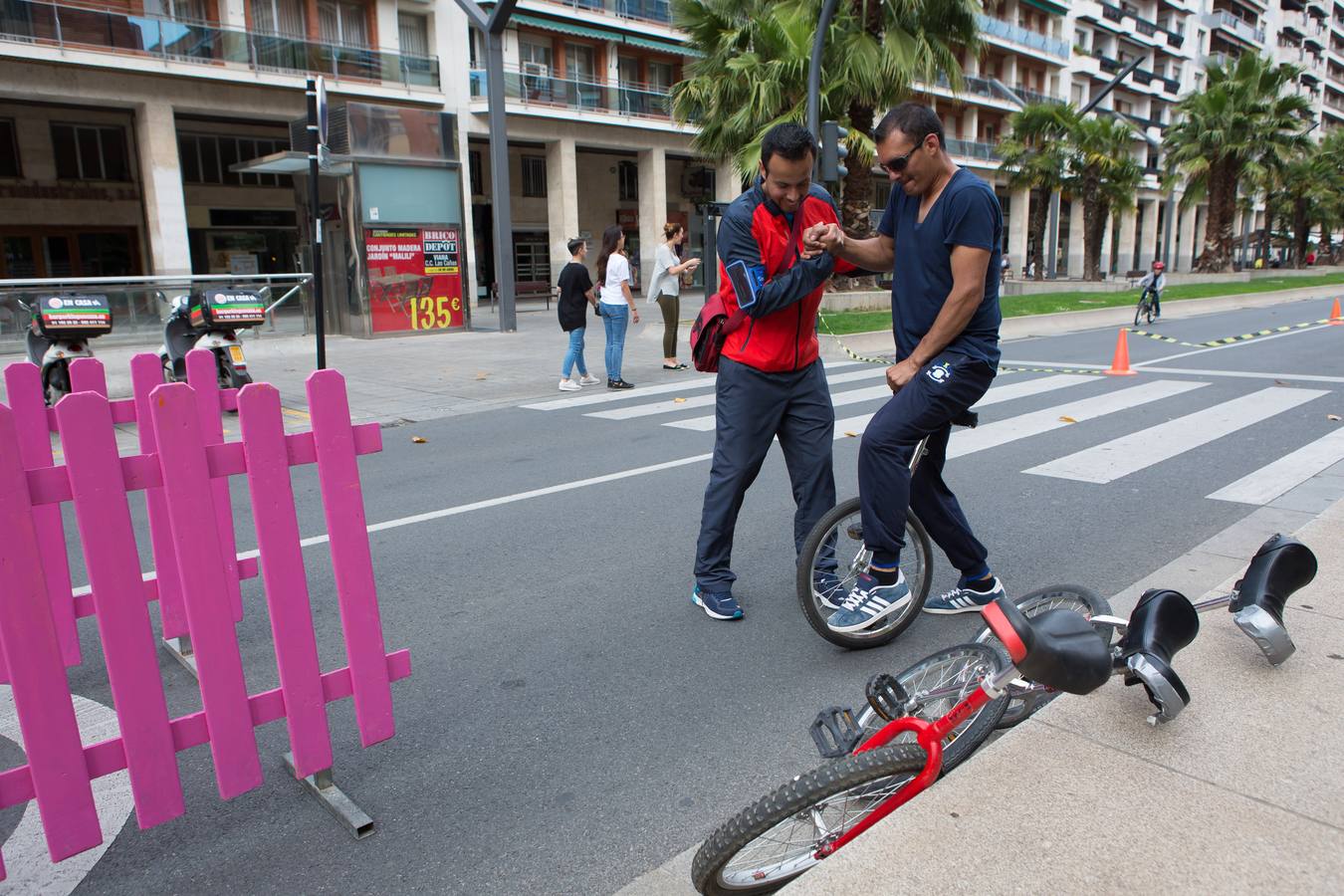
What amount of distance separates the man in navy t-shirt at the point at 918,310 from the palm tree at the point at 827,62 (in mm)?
15744

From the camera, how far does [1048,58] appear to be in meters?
49.0

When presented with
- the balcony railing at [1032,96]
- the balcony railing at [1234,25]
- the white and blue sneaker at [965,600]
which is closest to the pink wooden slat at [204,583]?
the white and blue sneaker at [965,600]

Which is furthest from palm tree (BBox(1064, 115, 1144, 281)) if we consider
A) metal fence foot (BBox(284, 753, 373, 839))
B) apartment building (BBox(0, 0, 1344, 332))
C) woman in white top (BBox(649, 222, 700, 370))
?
metal fence foot (BBox(284, 753, 373, 839))

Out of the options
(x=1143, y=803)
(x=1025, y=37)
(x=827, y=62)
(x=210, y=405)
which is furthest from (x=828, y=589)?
(x=1025, y=37)

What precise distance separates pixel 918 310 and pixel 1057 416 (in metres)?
5.96

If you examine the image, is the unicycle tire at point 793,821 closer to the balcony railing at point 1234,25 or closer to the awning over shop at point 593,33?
the awning over shop at point 593,33

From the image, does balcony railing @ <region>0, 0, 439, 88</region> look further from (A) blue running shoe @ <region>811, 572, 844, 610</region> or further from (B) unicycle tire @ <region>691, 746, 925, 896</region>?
(B) unicycle tire @ <region>691, 746, 925, 896</region>

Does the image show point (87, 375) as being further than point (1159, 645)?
Yes

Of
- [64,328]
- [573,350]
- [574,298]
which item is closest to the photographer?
[64,328]

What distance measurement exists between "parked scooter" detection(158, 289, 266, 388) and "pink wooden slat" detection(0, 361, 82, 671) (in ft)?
22.3

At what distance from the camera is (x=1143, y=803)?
234cm

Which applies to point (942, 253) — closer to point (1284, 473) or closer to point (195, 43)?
point (1284, 473)

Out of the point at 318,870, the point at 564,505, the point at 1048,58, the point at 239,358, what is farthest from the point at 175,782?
the point at 1048,58

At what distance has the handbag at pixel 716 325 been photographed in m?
3.75
